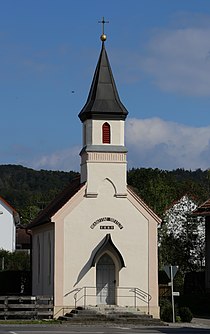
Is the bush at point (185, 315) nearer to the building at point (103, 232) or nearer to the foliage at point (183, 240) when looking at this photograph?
the building at point (103, 232)

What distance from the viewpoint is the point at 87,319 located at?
39531 mm

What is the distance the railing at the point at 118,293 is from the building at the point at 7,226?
4504 cm

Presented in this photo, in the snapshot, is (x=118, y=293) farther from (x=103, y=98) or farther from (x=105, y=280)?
(x=103, y=98)

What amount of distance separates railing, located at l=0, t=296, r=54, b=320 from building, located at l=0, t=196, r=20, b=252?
45.2 metres

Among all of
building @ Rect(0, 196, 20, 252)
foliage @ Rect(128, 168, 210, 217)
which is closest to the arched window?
foliage @ Rect(128, 168, 210, 217)

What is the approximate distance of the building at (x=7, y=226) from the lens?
284 ft

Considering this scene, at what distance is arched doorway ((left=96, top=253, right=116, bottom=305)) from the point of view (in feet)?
140

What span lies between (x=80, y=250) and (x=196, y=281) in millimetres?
14082

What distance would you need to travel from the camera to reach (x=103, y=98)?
43750mm

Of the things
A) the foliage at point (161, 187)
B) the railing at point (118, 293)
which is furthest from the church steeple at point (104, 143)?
the foliage at point (161, 187)

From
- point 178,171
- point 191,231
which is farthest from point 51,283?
point 178,171

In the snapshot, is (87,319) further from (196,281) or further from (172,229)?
(172,229)

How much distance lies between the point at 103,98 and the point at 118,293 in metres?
10.3

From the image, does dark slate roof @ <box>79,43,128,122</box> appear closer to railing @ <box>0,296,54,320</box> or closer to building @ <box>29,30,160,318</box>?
building @ <box>29,30,160,318</box>
